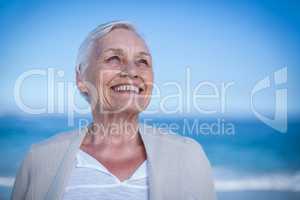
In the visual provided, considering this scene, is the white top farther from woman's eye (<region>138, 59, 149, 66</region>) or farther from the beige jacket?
woman's eye (<region>138, 59, 149, 66</region>)

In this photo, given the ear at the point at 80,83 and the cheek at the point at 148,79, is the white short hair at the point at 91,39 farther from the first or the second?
the cheek at the point at 148,79

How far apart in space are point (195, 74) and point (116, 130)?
342 mm

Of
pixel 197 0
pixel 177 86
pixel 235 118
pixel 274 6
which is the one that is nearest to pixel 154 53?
pixel 177 86

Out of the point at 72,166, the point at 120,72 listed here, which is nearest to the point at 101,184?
the point at 72,166

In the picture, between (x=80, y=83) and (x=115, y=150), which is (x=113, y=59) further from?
(x=115, y=150)

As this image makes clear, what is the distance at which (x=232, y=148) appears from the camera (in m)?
1.34

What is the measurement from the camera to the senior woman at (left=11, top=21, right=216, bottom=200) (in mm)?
1095

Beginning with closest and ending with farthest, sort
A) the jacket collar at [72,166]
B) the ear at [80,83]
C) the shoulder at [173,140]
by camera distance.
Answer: the jacket collar at [72,166] < the shoulder at [173,140] < the ear at [80,83]

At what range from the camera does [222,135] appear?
4.43 ft

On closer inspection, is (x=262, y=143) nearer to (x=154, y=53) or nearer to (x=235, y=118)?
(x=235, y=118)

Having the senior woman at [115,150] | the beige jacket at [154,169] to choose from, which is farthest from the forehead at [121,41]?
the beige jacket at [154,169]

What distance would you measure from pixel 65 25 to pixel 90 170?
0.54m

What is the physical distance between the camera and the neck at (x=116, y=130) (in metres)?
1.22

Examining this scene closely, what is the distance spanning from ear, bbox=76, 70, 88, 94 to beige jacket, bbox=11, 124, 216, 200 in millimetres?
143
